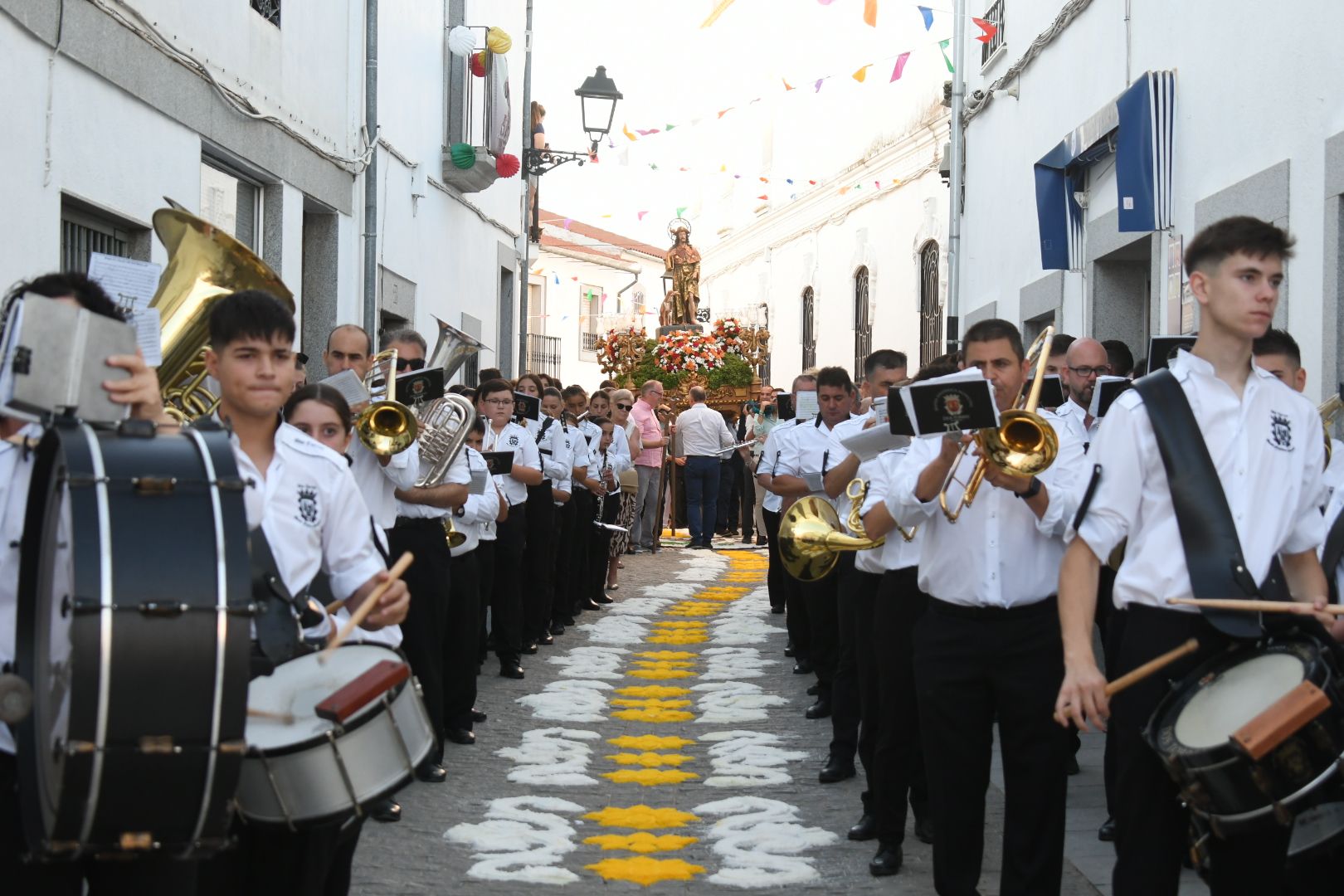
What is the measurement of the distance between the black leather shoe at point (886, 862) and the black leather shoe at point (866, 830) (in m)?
0.38

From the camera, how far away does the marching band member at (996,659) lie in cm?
477

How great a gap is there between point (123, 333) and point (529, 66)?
62.6 ft

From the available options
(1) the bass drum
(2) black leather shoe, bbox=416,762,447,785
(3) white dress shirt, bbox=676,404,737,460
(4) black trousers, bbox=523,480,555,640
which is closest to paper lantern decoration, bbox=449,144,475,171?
(3) white dress shirt, bbox=676,404,737,460

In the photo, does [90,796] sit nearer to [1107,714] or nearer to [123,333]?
[123,333]

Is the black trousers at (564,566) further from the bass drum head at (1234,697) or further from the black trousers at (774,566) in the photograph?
the bass drum head at (1234,697)

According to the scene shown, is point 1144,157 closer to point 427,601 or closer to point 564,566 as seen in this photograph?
point 564,566

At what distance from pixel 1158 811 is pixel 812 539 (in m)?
3.26

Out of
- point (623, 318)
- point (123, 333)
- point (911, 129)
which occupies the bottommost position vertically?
point (123, 333)

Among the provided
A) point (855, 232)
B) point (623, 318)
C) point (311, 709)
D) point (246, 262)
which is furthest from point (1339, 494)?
point (623, 318)

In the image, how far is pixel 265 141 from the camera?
10.9m

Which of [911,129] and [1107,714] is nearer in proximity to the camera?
[1107,714]

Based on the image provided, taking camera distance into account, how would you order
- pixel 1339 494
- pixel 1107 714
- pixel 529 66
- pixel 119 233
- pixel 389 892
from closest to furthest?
pixel 1107 714 < pixel 1339 494 < pixel 389 892 < pixel 119 233 < pixel 529 66

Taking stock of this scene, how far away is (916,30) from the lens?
24.0m

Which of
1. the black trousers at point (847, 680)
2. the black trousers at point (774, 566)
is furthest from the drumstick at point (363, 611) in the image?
the black trousers at point (774, 566)
